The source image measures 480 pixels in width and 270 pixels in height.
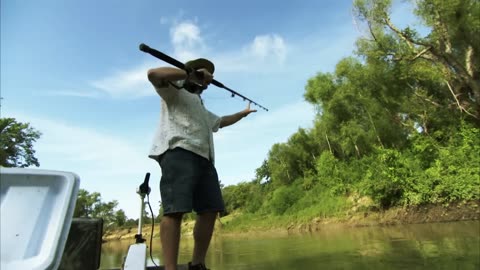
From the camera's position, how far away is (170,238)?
2.28 meters

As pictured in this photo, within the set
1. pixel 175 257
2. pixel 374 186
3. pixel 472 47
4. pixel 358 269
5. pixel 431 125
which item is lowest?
pixel 358 269

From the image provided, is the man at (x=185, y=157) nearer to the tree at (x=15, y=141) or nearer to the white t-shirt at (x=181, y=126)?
the white t-shirt at (x=181, y=126)

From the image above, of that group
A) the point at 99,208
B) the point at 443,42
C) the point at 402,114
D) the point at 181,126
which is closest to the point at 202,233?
the point at 181,126

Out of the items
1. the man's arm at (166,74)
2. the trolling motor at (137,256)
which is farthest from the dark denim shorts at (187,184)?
the man's arm at (166,74)

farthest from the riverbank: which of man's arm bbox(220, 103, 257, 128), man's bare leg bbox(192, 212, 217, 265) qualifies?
man's bare leg bbox(192, 212, 217, 265)

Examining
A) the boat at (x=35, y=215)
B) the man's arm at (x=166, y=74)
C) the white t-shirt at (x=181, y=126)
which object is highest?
the man's arm at (x=166, y=74)

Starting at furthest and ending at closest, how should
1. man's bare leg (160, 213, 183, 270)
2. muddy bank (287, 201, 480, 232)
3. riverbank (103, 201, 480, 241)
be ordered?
1. riverbank (103, 201, 480, 241)
2. muddy bank (287, 201, 480, 232)
3. man's bare leg (160, 213, 183, 270)

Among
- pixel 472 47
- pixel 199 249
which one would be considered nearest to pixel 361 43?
pixel 472 47

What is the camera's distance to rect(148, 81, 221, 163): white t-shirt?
2525 mm

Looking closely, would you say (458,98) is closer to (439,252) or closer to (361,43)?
(361,43)

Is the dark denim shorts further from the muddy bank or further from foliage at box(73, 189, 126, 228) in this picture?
foliage at box(73, 189, 126, 228)

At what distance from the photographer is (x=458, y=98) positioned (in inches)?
682

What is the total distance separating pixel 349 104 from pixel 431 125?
4.86 metres

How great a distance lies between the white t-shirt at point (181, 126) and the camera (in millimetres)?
2525
